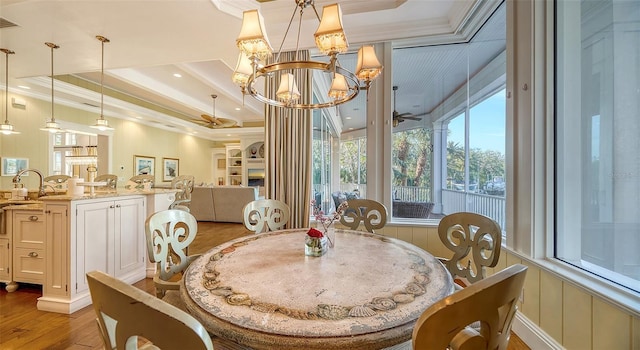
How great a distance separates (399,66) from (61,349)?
410 centimetres

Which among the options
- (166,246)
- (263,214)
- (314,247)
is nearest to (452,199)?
(263,214)

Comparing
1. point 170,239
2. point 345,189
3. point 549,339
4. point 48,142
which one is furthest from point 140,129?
point 549,339

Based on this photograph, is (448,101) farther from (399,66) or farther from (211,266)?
(211,266)

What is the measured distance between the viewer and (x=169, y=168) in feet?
28.6

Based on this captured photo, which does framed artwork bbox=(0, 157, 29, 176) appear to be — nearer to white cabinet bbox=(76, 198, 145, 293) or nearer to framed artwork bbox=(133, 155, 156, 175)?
framed artwork bbox=(133, 155, 156, 175)

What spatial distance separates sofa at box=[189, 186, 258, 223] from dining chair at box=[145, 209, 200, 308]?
4.59 m

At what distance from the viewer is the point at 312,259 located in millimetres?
1392

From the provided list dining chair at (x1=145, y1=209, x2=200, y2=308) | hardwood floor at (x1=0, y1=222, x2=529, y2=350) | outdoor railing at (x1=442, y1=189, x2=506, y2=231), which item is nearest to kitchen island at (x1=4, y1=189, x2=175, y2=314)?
hardwood floor at (x1=0, y1=222, x2=529, y2=350)

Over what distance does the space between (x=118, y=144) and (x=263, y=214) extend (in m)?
6.54

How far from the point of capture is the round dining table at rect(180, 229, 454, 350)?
760 mm

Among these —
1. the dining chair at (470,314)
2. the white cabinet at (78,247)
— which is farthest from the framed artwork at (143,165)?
the dining chair at (470,314)

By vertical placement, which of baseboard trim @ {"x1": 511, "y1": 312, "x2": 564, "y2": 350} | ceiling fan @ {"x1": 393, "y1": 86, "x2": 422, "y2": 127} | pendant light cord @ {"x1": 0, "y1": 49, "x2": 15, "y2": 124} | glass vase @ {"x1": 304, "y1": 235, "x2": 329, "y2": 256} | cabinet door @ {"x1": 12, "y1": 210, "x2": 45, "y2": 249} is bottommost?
baseboard trim @ {"x1": 511, "y1": 312, "x2": 564, "y2": 350}

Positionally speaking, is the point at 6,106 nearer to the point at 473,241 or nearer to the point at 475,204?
the point at 473,241

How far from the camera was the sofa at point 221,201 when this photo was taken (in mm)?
6293
